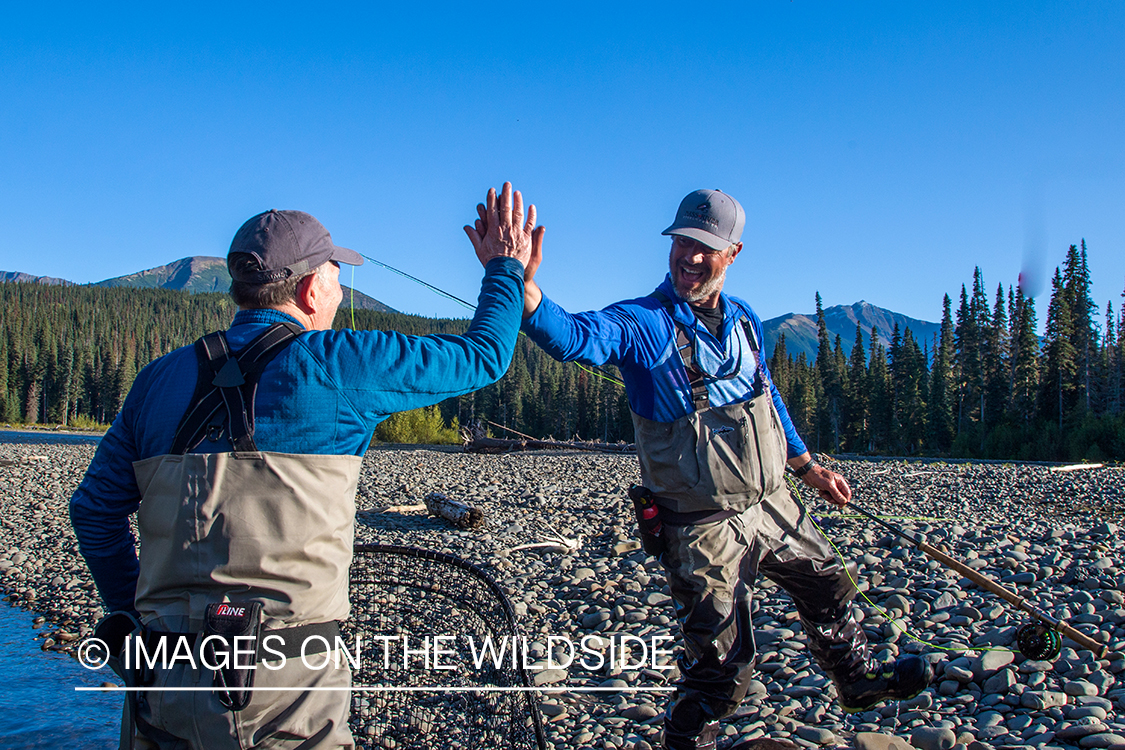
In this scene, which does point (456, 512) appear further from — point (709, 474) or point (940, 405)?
point (940, 405)

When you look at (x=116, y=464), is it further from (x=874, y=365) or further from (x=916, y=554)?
(x=874, y=365)

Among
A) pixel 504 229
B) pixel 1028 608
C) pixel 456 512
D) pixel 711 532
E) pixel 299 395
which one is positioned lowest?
pixel 456 512

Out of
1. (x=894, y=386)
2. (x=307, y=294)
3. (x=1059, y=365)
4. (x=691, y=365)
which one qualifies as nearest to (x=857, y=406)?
(x=894, y=386)

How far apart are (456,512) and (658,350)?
9.32 metres

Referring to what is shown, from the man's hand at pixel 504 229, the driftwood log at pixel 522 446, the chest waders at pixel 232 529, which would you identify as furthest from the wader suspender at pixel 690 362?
the driftwood log at pixel 522 446

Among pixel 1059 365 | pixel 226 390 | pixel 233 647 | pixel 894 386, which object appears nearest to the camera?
pixel 233 647

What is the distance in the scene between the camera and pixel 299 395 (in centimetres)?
212

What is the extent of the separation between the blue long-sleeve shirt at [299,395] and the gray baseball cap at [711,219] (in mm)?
1602

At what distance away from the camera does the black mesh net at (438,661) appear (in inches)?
122

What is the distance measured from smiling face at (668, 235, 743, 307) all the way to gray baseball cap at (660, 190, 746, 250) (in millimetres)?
48

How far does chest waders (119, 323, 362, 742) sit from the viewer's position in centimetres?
200

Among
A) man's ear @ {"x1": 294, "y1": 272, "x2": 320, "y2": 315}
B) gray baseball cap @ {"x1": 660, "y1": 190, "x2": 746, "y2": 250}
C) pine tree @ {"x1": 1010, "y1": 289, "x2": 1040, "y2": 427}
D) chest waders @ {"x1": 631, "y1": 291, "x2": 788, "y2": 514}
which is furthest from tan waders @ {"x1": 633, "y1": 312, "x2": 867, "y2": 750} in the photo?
pine tree @ {"x1": 1010, "y1": 289, "x2": 1040, "y2": 427}

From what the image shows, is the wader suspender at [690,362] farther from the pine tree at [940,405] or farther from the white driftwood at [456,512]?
the pine tree at [940,405]

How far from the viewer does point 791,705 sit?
5.13 meters
